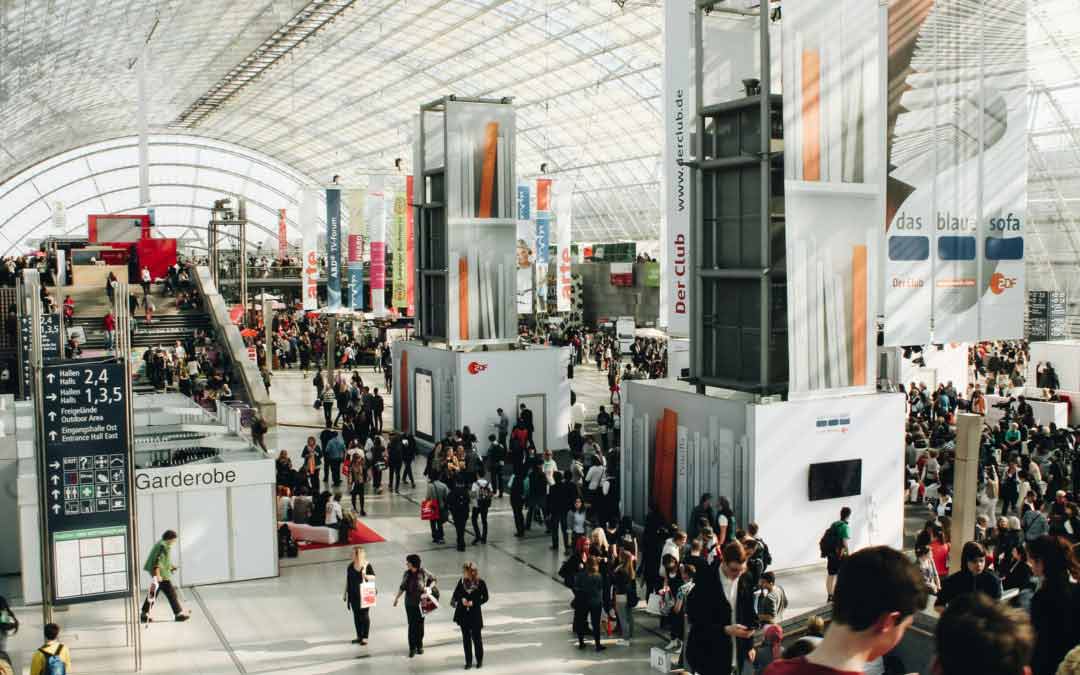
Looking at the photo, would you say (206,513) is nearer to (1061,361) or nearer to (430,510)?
(430,510)

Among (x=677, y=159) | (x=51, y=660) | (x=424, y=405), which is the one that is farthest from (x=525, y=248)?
(x=51, y=660)

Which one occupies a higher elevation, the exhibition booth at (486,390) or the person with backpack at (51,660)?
the exhibition booth at (486,390)

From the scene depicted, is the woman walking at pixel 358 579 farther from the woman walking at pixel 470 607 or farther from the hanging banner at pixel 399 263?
the hanging banner at pixel 399 263

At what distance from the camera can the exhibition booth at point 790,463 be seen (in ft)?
45.4

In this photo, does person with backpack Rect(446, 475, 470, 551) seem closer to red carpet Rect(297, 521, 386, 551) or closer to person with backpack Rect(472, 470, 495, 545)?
person with backpack Rect(472, 470, 495, 545)

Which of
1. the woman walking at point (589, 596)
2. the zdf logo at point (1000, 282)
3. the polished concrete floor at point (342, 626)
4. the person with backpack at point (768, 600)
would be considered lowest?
the polished concrete floor at point (342, 626)

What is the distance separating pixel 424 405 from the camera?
80.8 feet

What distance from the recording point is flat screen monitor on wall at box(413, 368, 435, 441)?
79.5 feet

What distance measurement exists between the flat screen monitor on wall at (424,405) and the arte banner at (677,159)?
886cm

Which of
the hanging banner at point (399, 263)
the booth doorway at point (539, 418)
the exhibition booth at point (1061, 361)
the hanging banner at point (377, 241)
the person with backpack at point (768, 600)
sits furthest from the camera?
the hanging banner at point (377, 241)

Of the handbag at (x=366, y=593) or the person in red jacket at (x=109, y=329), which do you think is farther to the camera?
the person in red jacket at (x=109, y=329)

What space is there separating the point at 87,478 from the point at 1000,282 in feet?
38.6

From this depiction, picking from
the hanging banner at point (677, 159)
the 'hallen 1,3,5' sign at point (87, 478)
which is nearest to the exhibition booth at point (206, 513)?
the 'hallen 1,3,5' sign at point (87, 478)

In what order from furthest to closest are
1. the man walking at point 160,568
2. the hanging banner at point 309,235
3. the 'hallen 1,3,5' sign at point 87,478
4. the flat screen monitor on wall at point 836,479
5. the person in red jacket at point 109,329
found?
the hanging banner at point 309,235, the person in red jacket at point 109,329, the flat screen monitor on wall at point 836,479, the man walking at point 160,568, the 'hallen 1,3,5' sign at point 87,478
